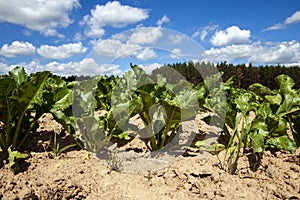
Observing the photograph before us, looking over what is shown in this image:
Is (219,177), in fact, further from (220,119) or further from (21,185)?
(21,185)

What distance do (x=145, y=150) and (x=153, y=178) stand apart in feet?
1.66

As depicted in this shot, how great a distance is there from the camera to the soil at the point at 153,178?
2207mm

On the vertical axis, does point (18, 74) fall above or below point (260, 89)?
above

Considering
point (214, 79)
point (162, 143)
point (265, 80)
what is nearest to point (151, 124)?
point (162, 143)

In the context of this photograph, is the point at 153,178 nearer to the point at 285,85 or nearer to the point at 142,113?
the point at 142,113

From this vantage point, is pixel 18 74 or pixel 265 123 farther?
pixel 18 74

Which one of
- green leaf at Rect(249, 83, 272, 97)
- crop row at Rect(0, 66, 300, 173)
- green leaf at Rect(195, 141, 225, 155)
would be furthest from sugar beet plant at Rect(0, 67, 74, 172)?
green leaf at Rect(249, 83, 272, 97)

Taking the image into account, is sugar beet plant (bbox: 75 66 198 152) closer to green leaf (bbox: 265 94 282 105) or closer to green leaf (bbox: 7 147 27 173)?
green leaf (bbox: 7 147 27 173)

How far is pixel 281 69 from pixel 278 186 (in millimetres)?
54433

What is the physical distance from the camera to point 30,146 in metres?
3.02

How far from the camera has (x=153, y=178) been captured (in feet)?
7.91

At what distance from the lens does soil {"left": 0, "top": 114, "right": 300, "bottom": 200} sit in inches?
86.9

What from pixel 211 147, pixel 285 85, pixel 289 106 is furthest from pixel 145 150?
pixel 285 85

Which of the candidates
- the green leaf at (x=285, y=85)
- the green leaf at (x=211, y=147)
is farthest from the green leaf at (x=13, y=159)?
the green leaf at (x=285, y=85)
